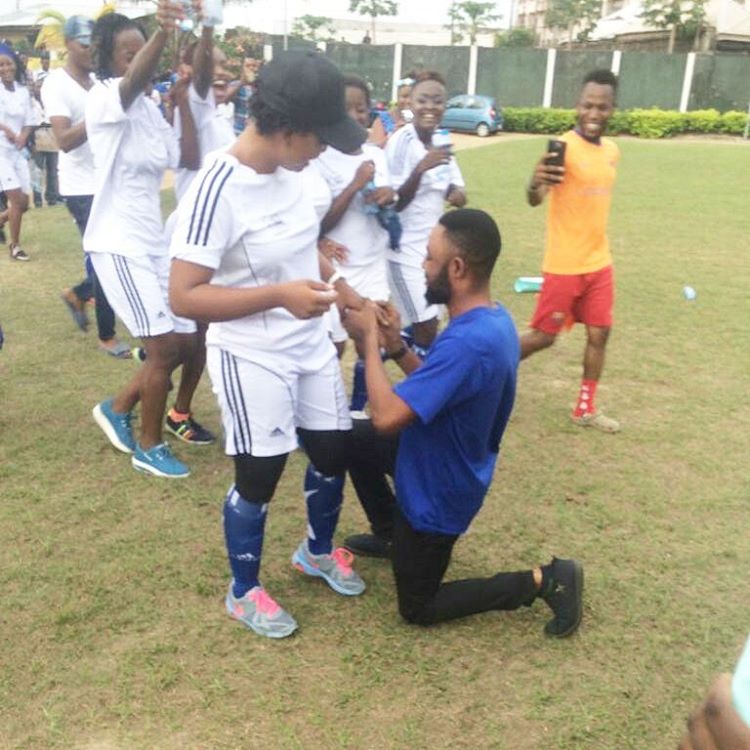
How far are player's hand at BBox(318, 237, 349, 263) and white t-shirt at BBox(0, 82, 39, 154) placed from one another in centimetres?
631

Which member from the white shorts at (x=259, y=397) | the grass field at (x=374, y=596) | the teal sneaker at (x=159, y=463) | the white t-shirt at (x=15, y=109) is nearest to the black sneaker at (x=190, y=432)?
the grass field at (x=374, y=596)

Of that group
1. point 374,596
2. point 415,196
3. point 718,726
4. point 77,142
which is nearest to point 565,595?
point 374,596

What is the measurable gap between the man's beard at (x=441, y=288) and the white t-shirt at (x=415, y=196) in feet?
6.73

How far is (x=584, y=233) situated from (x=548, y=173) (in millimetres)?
396

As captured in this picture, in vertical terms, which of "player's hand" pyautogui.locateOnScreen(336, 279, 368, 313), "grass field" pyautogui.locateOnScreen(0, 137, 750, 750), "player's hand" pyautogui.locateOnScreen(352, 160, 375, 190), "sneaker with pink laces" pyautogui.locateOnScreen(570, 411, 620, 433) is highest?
"player's hand" pyautogui.locateOnScreen(352, 160, 375, 190)

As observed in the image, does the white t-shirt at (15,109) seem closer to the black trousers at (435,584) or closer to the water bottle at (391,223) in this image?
the water bottle at (391,223)

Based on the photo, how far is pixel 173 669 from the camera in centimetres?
283

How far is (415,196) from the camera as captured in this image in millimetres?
4855

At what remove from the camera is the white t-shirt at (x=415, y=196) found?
486 centimetres

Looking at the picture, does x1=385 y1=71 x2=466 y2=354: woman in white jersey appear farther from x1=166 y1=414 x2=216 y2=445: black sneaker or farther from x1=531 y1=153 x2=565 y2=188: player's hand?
x1=166 y1=414 x2=216 y2=445: black sneaker

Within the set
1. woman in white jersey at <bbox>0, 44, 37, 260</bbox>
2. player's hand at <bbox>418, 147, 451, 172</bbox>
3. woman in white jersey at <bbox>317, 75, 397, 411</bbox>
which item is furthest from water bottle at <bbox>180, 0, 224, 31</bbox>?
woman in white jersey at <bbox>0, 44, 37, 260</bbox>

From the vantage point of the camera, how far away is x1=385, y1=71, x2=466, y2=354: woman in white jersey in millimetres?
4824

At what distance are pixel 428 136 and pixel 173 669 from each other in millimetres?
3344

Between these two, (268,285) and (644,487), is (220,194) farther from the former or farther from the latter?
(644,487)
